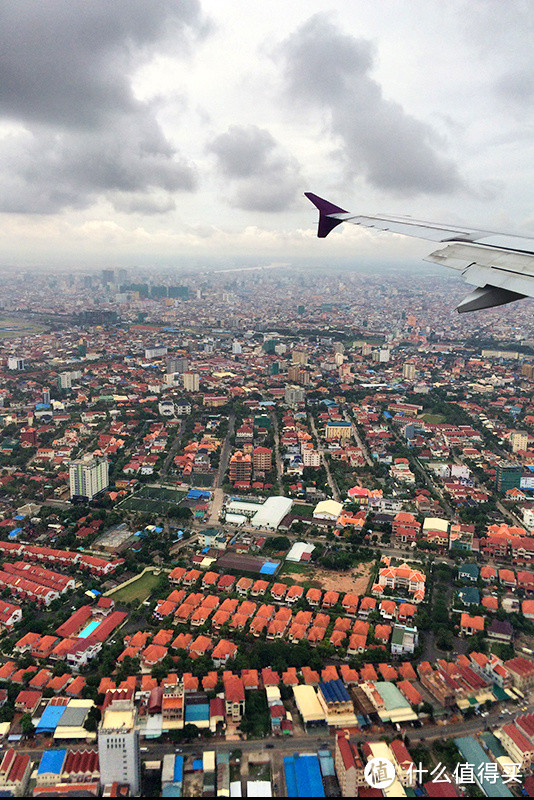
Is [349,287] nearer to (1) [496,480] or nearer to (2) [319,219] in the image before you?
(1) [496,480]

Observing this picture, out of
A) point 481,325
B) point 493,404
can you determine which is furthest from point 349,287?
point 493,404

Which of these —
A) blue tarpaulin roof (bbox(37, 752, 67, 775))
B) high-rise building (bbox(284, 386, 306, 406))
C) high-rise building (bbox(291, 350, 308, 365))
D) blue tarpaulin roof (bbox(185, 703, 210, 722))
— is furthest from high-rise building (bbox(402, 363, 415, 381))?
blue tarpaulin roof (bbox(37, 752, 67, 775))

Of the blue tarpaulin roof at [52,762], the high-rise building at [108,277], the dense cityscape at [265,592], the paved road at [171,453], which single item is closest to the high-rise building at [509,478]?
the dense cityscape at [265,592]

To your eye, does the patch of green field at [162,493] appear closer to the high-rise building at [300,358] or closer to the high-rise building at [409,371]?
the high-rise building at [409,371]

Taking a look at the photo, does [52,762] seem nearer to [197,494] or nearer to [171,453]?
[197,494]

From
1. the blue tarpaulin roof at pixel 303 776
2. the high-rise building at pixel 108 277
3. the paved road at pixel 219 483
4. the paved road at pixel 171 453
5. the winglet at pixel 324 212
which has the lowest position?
the paved road at pixel 171 453

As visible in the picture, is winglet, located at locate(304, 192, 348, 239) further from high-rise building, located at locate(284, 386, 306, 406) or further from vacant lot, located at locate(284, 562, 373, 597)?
high-rise building, located at locate(284, 386, 306, 406)
